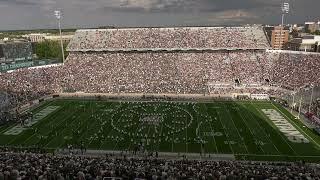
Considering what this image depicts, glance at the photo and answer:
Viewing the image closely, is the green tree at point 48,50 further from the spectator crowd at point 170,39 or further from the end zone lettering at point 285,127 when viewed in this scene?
the end zone lettering at point 285,127

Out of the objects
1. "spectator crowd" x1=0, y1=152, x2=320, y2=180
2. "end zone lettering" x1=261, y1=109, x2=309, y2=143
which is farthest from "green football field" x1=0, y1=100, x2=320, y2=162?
"spectator crowd" x1=0, y1=152, x2=320, y2=180

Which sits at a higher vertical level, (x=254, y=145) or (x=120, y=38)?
(x=120, y=38)

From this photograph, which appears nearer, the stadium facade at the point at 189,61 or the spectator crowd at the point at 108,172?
the spectator crowd at the point at 108,172

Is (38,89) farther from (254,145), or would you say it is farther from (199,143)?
(254,145)

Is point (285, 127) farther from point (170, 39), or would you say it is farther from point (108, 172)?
point (170, 39)

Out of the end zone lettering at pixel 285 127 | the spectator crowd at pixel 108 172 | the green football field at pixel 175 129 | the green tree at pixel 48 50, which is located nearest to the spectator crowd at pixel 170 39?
the green football field at pixel 175 129

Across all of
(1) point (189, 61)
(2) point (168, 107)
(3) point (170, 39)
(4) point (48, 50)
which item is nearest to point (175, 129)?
(2) point (168, 107)

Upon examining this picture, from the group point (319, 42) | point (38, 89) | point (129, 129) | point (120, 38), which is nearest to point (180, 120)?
point (129, 129)
